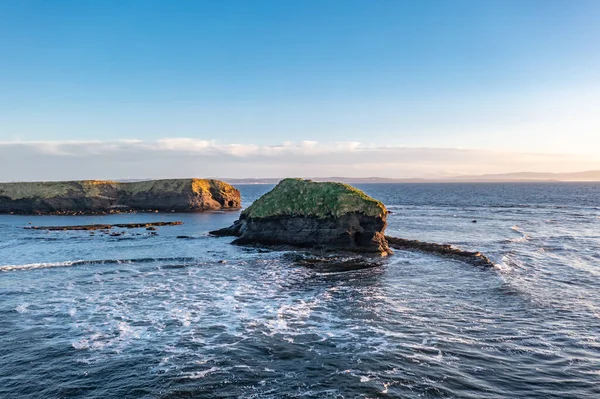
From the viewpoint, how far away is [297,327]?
21172mm

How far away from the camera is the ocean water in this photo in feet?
49.8

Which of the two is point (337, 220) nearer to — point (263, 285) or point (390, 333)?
point (263, 285)

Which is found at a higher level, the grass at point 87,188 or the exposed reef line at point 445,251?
the grass at point 87,188

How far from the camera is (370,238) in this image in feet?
144

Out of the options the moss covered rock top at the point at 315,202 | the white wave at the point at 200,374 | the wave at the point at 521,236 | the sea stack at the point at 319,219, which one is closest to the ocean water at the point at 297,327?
the white wave at the point at 200,374

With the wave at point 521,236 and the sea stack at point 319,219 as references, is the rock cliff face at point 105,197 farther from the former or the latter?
the wave at point 521,236

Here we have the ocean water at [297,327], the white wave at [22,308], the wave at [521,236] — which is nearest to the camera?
the ocean water at [297,327]

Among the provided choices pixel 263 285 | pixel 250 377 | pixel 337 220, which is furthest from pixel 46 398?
pixel 337 220

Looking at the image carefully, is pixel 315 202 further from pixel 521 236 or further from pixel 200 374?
pixel 200 374

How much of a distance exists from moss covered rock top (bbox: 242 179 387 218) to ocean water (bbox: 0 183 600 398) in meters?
7.01

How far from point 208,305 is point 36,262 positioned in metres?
23.5

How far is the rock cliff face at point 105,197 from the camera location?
334 feet

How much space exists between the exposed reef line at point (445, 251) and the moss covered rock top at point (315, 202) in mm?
5430

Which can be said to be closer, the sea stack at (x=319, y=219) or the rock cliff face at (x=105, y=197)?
the sea stack at (x=319, y=219)
